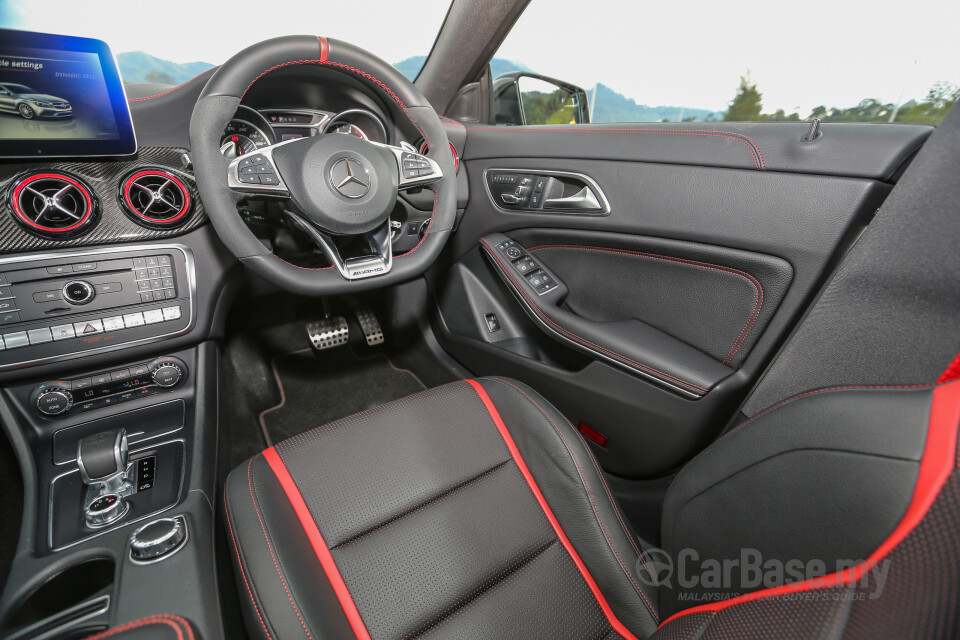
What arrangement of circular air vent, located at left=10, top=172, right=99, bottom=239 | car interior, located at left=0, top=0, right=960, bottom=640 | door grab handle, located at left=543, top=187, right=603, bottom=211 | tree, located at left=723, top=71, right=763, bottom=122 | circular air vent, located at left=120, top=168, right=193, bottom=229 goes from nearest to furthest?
car interior, located at left=0, top=0, right=960, bottom=640 → circular air vent, located at left=10, top=172, right=99, bottom=239 → circular air vent, located at left=120, top=168, right=193, bottom=229 → tree, located at left=723, top=71, right=763, bottom=122 → door grab handle, located at left=543, top=187, right=603, bottom=211

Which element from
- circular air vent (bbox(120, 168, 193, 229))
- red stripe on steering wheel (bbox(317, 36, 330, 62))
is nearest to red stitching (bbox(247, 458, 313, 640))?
circular air vent (bbox(120, 168, 193, 229))

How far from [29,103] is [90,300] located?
0.37 meters

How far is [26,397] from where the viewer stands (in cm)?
93

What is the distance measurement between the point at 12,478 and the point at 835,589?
4.92ft

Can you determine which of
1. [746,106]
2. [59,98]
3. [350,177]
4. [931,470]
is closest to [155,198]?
[59,98]

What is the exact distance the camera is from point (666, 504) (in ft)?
2.35

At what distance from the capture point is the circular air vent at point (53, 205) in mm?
859

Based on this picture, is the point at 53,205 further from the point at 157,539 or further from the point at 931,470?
the point at 931,470

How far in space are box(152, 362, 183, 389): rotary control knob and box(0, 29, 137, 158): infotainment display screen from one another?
46 cm

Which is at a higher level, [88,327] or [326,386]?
[88,327]

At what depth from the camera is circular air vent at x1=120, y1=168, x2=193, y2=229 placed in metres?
0.97

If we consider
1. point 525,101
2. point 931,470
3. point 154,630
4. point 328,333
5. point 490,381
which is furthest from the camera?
point 525,101

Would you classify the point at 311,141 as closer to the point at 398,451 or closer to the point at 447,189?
the point at 447,189

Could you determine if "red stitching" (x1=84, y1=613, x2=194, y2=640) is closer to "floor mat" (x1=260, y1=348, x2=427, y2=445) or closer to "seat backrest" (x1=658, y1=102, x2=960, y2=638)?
"seat backrest" (x1=658, y1=102, x2=960, y2=638)
